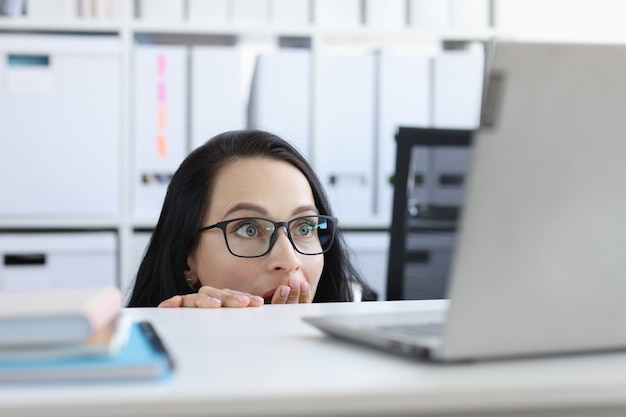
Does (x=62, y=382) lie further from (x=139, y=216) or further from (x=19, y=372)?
(x=139, y=216)

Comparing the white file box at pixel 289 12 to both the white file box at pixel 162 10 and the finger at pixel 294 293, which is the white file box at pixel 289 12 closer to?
the white file box at pixel 162 10

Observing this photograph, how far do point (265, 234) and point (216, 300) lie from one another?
1.12 ft

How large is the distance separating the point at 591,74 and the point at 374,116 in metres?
1.84

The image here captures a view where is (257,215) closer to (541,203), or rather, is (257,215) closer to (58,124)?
(541,203)

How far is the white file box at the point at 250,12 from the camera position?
89.0 inches

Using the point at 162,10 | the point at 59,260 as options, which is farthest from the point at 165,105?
the point at 59,260

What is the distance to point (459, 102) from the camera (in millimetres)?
2283

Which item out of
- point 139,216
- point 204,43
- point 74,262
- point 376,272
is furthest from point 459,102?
point 74,262

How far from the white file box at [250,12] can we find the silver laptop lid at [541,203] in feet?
6.25

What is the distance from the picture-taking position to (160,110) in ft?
7.22

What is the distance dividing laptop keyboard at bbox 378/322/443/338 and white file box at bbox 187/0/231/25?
71.5 inches

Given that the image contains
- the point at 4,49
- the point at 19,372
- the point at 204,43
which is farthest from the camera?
the point at 204,43

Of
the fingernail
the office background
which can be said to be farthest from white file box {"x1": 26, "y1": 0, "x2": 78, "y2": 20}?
the fingernail

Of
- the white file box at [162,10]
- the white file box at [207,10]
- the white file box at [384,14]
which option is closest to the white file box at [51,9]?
the white file box at [162,10]
